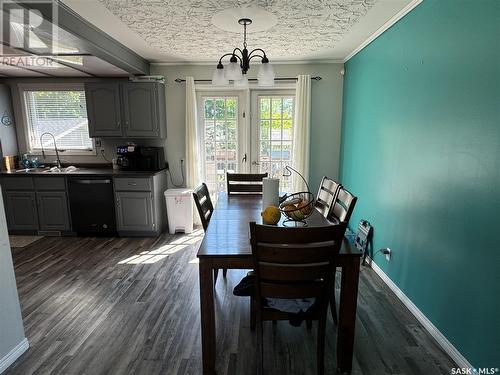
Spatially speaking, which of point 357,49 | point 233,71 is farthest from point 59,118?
point 357,49

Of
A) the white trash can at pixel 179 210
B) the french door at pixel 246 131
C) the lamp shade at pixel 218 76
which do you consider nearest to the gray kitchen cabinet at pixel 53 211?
the white trash can at pixel 179 210

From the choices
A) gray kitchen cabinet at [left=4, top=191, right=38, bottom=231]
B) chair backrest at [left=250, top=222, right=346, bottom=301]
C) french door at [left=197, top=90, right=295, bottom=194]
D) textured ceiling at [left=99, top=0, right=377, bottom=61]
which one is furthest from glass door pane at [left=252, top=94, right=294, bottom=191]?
gray kitchen cabinet at [left=4, top=191, right=38, bottom=231]

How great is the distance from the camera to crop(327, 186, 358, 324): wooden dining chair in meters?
1.99

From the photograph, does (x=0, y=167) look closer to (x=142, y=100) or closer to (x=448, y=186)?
(x=142, y=100)

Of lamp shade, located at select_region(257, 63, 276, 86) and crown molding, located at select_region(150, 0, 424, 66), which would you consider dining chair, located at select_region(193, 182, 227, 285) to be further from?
crown molding, located at select_region(150, 0, 424, 66)

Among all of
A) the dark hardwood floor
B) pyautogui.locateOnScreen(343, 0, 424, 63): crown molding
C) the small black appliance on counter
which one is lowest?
the dark hardwood floor

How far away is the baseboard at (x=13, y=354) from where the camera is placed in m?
1.75

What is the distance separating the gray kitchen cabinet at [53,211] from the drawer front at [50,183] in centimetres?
7

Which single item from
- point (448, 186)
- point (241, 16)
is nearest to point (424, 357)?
point (448, 186)

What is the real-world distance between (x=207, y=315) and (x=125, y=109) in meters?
3.37

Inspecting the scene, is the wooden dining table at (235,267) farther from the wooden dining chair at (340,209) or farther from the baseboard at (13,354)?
the baseboard at (13,354)

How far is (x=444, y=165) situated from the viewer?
1938mm

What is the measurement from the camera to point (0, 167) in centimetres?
425

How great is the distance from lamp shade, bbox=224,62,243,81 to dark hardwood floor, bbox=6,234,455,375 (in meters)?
1.82
